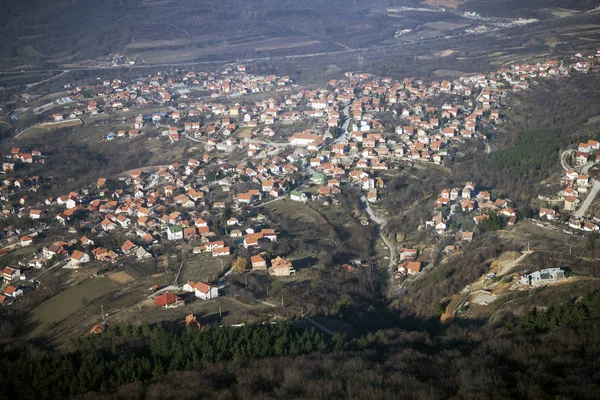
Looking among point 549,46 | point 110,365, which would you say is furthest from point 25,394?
point 549,46

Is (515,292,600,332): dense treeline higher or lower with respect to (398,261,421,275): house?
higher

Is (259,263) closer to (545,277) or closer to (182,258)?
(182,258)

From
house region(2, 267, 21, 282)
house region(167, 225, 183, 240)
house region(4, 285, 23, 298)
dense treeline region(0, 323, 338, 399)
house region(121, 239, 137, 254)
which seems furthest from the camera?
house region(167, 225, 183, 240)

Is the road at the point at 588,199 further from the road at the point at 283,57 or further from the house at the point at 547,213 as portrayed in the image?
the road at the point at 283,57

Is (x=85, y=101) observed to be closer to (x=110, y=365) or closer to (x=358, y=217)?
(x=358, y=217)

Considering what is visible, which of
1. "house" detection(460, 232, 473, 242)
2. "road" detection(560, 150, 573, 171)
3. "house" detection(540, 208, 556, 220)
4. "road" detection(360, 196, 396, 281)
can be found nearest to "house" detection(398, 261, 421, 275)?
"road" detection(360, 196, 396, 281)

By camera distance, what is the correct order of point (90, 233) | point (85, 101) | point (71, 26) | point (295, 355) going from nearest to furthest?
point (295, 355) < point (90, 233) < point (85, 101) < point (71, 26)

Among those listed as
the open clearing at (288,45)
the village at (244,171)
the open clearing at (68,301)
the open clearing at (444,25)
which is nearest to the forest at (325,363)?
the open clearing at (68,301)

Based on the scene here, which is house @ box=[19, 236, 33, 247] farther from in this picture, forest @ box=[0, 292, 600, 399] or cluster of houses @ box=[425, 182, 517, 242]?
cluster of houses @ box=[425, 182, 517, 242]
